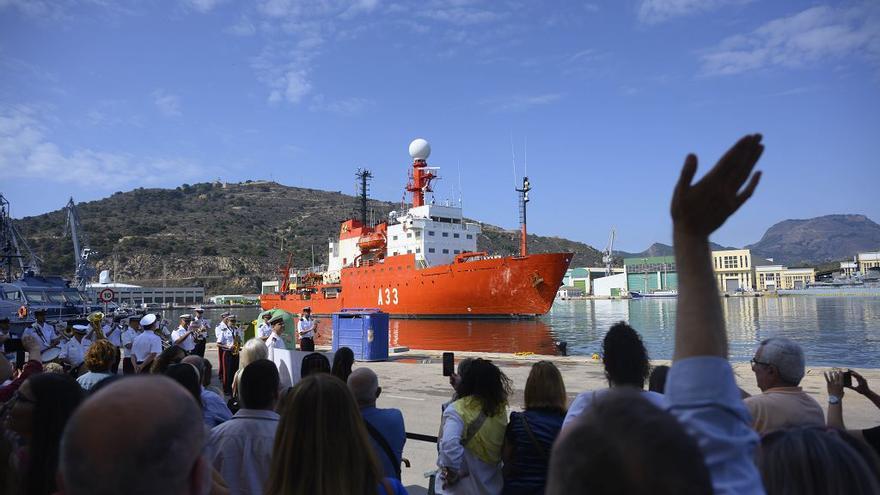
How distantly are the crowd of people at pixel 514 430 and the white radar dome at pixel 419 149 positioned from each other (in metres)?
40.6

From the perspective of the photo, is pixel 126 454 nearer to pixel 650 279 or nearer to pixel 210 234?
pixel 650 279

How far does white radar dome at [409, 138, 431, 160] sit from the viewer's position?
43.7 m

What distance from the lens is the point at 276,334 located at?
29.5 feet

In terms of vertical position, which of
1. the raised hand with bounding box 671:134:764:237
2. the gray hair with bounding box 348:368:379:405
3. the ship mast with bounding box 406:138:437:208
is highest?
the ship mast with bounding box 406:138:437:208

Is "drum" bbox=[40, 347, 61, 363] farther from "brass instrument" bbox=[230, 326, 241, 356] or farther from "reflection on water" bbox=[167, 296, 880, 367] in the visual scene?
"reflection on water" bbox=[167, 296, 880, 367]

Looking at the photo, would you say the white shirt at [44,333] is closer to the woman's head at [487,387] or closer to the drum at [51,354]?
the drum at [51,354]

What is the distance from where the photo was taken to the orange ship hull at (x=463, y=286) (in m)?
32.3

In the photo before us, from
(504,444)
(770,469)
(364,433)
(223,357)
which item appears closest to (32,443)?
(364,433)

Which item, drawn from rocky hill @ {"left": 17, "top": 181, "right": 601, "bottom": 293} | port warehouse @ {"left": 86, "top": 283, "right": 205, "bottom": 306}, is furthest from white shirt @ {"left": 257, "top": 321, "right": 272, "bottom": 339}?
rocky hill @ {"left": 17, "top": 181, "right": 601, "bottom": 293}

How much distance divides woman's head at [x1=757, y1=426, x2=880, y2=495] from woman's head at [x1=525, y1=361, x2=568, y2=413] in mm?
1565

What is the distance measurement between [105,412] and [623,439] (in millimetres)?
1095

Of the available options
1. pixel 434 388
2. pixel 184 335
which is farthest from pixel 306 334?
Result: pixel 434 388

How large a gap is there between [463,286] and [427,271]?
3028mm

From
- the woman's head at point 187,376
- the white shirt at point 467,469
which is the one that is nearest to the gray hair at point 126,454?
the white shirt at point 467,469
